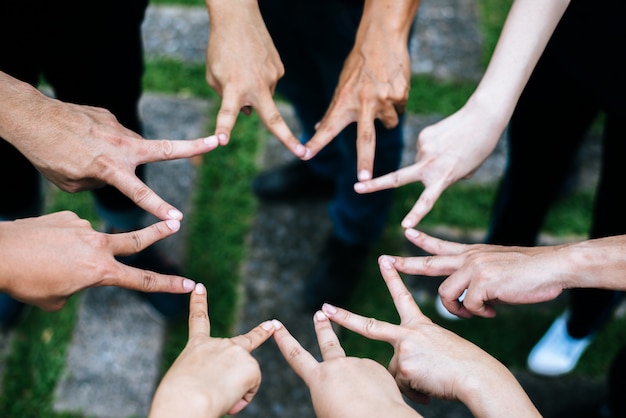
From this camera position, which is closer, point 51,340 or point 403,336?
point 403,336

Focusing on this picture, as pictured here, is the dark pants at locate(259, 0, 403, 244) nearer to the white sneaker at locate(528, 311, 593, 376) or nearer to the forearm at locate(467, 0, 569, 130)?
the forearm at locate(467, 0, 569, 130)

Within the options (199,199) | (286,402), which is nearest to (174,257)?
(199,199)

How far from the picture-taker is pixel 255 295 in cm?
266

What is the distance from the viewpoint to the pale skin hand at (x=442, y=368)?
1402mm

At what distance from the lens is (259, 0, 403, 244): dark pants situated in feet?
6.31

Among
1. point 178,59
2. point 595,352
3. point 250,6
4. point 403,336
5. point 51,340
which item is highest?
point 250,6

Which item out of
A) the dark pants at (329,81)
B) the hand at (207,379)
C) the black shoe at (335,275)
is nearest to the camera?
the hand at (207,379)

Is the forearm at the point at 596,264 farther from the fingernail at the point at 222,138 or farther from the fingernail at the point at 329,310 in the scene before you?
the fingernail at the point at 222,138

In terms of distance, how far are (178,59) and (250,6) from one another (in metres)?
1.64

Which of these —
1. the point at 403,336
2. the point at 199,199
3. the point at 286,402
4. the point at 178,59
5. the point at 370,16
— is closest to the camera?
the point at 403,336

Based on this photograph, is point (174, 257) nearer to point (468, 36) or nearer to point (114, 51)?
point (114, 51)

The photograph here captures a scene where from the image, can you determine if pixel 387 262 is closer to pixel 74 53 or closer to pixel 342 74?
pixel 342 74

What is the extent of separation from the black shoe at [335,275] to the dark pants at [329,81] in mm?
83

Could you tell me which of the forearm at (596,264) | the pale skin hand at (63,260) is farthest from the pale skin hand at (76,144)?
the forearm at (596,264)
